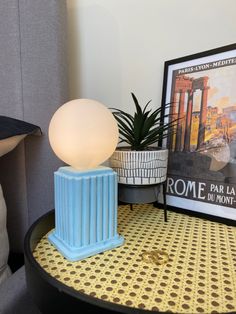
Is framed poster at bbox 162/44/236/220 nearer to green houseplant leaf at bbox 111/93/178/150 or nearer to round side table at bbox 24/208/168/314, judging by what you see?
green houseplant leaf at bbox 111/93/178/150

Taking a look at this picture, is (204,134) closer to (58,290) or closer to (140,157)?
(140,157)

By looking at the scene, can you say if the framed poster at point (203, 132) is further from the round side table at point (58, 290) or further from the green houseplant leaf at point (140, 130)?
the round side table at point (58, 290)

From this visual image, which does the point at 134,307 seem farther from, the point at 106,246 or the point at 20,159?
the point at 20,159

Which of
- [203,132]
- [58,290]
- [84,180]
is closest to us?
[58,290]

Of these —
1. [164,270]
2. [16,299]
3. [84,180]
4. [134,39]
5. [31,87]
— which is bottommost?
[16,299]

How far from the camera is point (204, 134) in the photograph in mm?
711

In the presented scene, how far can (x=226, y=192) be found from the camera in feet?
2.16

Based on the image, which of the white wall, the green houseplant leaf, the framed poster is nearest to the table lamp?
the green houseplant leaf

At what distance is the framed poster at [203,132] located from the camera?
2.19 feet

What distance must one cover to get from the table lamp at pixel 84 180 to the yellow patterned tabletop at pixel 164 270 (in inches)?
1.4

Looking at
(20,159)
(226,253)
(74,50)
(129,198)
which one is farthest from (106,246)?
(74,50)

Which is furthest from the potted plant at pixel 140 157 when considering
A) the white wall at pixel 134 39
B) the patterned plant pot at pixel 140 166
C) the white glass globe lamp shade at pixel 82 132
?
the white wall at pixel 134 39

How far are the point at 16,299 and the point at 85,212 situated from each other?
10.5 inches

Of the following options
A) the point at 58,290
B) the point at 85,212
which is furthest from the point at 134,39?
the point at 58,290
